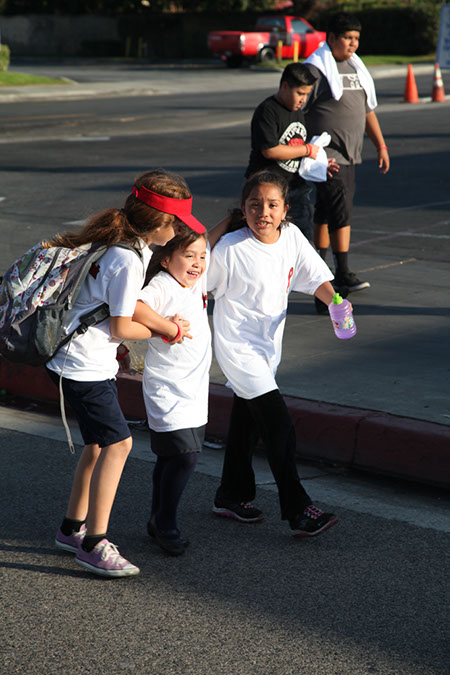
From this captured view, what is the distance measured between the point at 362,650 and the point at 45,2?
58128mm

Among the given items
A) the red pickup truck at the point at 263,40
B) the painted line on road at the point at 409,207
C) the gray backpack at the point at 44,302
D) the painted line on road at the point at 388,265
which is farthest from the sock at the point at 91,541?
the red pickup truck at the point at 263,40

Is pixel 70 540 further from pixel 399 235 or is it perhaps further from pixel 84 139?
pixel 84 139

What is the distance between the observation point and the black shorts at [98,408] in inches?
143

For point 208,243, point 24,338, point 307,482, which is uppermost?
point 208,243

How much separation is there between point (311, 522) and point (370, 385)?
1.75 meters

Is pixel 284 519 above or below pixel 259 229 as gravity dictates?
below

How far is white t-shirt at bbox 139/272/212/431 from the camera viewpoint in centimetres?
373

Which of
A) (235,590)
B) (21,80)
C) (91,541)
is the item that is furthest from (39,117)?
(235,590)

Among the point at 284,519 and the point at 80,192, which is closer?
the point at 284,519

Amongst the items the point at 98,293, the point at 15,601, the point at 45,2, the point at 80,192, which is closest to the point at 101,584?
the point at 15,601

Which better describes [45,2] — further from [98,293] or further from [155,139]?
[98,293]

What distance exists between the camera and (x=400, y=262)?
29.8ft

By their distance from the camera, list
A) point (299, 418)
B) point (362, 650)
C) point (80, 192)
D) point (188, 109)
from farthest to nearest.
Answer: point (188, 109)
point (80, 192)
point (299, 418)
point (362, 650)

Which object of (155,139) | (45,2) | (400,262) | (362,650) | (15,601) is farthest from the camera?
(45,2)
